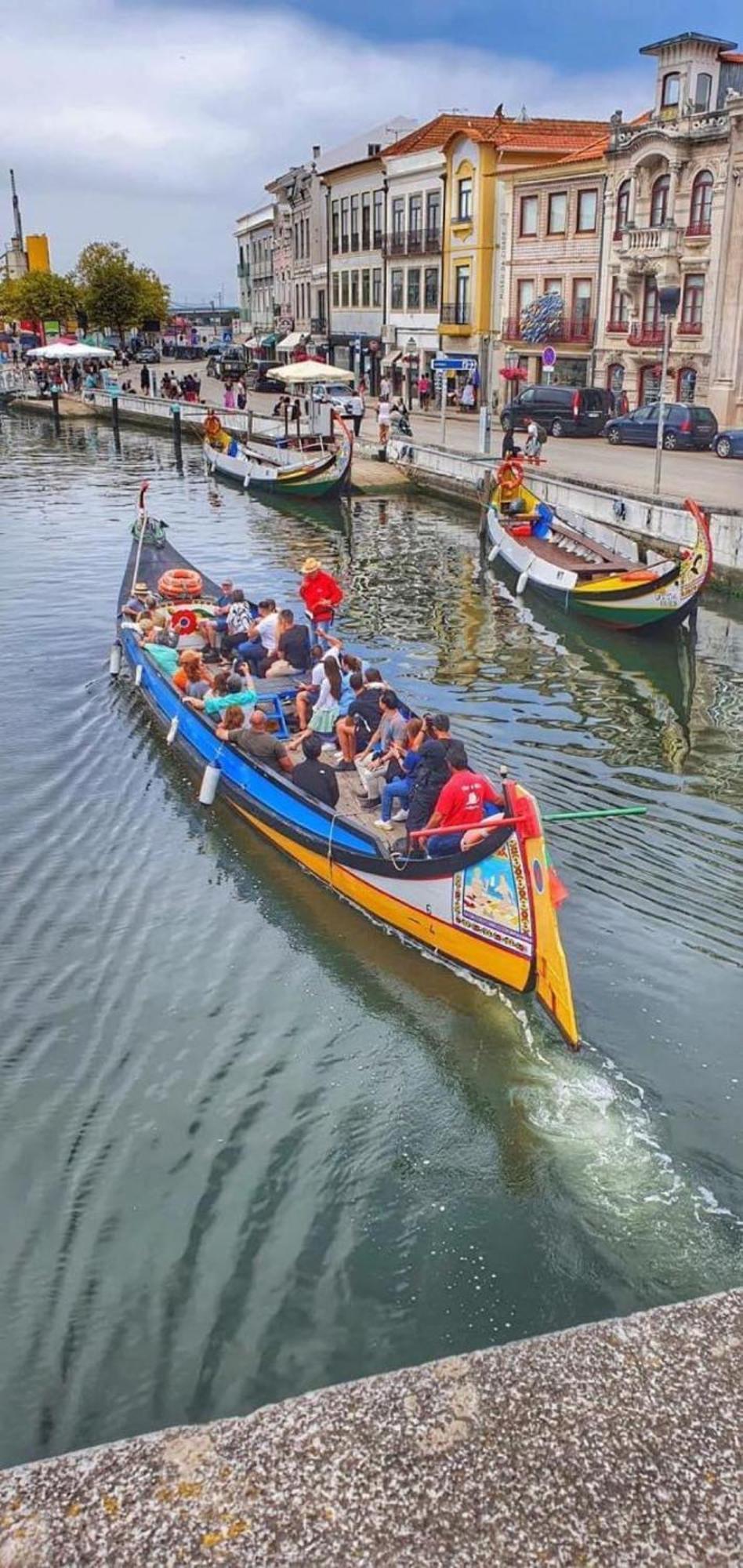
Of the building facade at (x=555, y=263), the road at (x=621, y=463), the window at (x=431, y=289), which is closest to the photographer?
the road at (x=621, y=463)

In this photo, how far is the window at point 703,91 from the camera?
3641 cm

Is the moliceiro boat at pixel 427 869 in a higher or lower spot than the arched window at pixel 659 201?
lower

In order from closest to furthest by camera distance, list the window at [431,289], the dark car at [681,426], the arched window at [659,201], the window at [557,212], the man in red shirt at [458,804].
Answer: the man in red shirt at [458,804]
the dark car at [681,426]
the arched window at [659,201]
the window at [557,212]
the window at [431,289]

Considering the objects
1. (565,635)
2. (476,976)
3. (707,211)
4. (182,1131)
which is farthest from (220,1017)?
(707,211)

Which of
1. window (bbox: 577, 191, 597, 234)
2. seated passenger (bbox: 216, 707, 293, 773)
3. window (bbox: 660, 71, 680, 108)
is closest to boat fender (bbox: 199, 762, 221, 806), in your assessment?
seated passenger (bbox: 216, 707, 293, 773)

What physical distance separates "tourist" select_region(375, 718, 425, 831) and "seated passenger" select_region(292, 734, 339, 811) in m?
0.48

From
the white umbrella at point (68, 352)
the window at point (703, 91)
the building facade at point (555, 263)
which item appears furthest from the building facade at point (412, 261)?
the window at point (703, 91)

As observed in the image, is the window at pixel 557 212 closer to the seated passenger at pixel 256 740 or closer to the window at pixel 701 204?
the window at pixel 701 204

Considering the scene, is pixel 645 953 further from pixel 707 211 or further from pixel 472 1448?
pixel 707 211

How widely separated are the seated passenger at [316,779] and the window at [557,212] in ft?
126

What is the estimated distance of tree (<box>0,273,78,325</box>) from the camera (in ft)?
257

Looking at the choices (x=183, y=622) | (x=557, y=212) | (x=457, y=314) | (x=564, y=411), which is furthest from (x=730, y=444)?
(x=457, y=314)

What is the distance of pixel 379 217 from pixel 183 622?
48250mm

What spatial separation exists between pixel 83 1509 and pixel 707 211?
38.7 m
